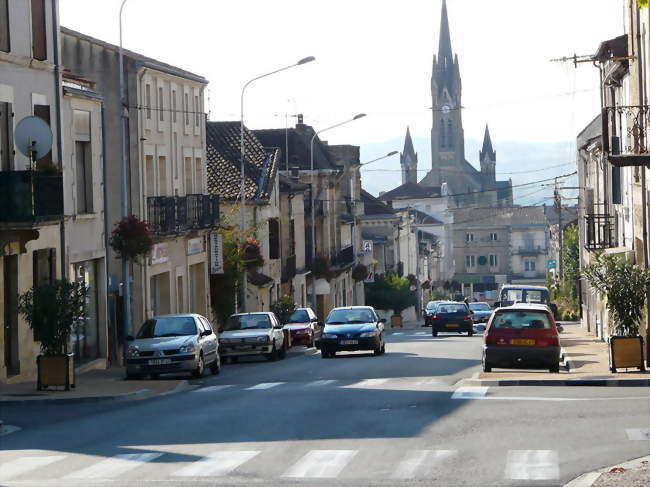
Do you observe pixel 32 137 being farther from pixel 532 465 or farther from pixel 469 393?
pixel 532 465

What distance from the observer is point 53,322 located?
78.4 feet

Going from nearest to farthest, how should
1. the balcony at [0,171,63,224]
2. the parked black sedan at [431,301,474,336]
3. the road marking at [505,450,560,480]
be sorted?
1. the road marking at [505,450,560,480]
2. the balcony at [0,171,63,224]
3. the parked black sedan at [431,301,474,336]

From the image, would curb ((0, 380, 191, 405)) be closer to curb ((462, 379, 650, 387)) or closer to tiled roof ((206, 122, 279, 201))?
curb ((462, 379, 650, 387))

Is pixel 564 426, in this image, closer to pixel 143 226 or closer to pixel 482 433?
pixel 482 433

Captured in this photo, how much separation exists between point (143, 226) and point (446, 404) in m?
15.7

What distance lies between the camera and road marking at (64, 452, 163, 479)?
489 inches

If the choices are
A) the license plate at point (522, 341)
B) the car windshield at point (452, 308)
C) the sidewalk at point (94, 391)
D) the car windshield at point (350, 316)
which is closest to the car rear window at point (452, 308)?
the car windshield at point (452, 308)

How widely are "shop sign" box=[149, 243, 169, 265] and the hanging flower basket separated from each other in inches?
243

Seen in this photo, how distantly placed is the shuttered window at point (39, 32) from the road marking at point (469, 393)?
1225 cm

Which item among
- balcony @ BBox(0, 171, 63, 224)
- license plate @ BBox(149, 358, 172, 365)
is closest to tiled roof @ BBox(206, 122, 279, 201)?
license plate @ BBox(149, 358, 172, 365)

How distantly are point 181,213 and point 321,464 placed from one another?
30531 millimetres

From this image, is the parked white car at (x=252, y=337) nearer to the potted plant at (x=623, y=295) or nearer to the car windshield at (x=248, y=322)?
the car windshield at (x=248, y=322)

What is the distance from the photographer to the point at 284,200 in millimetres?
65250

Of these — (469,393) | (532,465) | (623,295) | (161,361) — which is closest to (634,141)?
(623,295)
